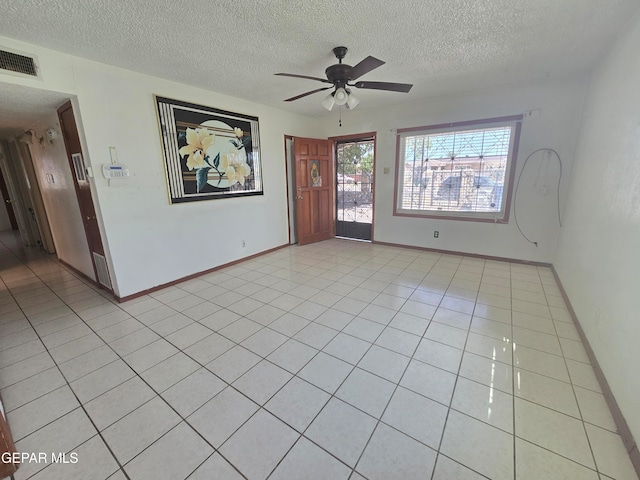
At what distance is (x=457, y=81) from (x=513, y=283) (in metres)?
2.69

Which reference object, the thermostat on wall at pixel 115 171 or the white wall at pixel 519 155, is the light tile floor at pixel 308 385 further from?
the thermostat on wall at pixel 115 171

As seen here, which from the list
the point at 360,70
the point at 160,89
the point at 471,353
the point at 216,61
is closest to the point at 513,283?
the point at 471,353

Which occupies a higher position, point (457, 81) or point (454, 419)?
point (457, 81)

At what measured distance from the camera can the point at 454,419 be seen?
1.51 m

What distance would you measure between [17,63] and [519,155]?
18.3 feet

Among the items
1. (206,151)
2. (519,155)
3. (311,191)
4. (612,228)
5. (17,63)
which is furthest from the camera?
(311,191)

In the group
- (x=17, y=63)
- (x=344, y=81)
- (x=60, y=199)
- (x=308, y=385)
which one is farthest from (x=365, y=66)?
(x=60, y=199)

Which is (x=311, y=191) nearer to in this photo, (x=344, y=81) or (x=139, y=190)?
(x=344, y=81)

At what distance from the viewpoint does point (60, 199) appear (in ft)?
12.3

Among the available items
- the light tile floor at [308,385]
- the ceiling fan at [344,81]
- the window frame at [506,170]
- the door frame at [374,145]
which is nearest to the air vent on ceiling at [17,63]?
the ceiling fan at [344,81]

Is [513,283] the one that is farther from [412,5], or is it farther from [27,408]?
[27,408]

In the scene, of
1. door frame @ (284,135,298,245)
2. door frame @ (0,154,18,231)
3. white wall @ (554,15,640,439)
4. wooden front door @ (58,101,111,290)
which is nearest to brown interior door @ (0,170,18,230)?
door frame @ (0,154,18,231)

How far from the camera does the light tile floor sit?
4.30 ft

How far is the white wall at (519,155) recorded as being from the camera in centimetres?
344
